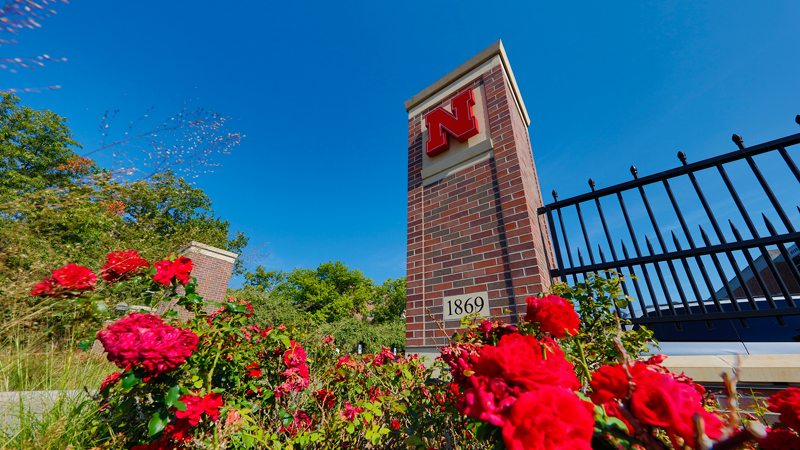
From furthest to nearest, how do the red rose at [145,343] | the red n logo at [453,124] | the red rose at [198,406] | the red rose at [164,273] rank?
the red n logo at [453,124] → the red rose at [164,273] → the red rose at [198,406] → the red rose at [145,343]

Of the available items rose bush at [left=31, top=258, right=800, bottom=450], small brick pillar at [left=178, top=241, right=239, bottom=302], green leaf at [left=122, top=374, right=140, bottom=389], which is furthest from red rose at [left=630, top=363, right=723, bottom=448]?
small brick pillar at [left=178, top=241, right=239, bottom=302]

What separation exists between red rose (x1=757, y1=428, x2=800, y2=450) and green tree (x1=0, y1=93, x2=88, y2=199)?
22.0 meters

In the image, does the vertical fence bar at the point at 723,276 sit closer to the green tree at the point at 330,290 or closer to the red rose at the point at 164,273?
the red rose at the point at 164,273

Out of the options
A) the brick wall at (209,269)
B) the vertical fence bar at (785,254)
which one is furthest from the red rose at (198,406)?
the brick wall at (209,269)

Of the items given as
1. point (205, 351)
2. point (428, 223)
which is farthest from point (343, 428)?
point (428, 223)

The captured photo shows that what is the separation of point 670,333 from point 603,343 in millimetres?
1517

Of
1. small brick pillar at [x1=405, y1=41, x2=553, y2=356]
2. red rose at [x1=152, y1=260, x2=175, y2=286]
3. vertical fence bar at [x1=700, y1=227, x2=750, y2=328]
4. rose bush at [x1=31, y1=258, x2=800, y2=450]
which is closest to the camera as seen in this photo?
rose bush at [x1=31, y1=258, x2=800, y2=450]

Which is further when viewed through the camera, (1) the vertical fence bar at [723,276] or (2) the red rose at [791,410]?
(1) the vertical fence bar at [723,276]

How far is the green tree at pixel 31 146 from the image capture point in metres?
14.1

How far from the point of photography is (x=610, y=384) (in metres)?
0.64

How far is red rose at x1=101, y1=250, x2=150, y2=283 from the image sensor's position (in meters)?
1.74

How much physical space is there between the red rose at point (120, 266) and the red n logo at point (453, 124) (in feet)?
11.7

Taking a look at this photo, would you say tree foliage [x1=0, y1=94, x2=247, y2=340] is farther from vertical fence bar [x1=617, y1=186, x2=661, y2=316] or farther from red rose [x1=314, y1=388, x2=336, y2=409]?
vertical fence bar [x1=617, y1=186, x2=661, y2=316]

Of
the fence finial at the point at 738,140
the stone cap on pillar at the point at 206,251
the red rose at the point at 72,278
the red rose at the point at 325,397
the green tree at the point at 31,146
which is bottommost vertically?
the red rose at the point at 325,397
